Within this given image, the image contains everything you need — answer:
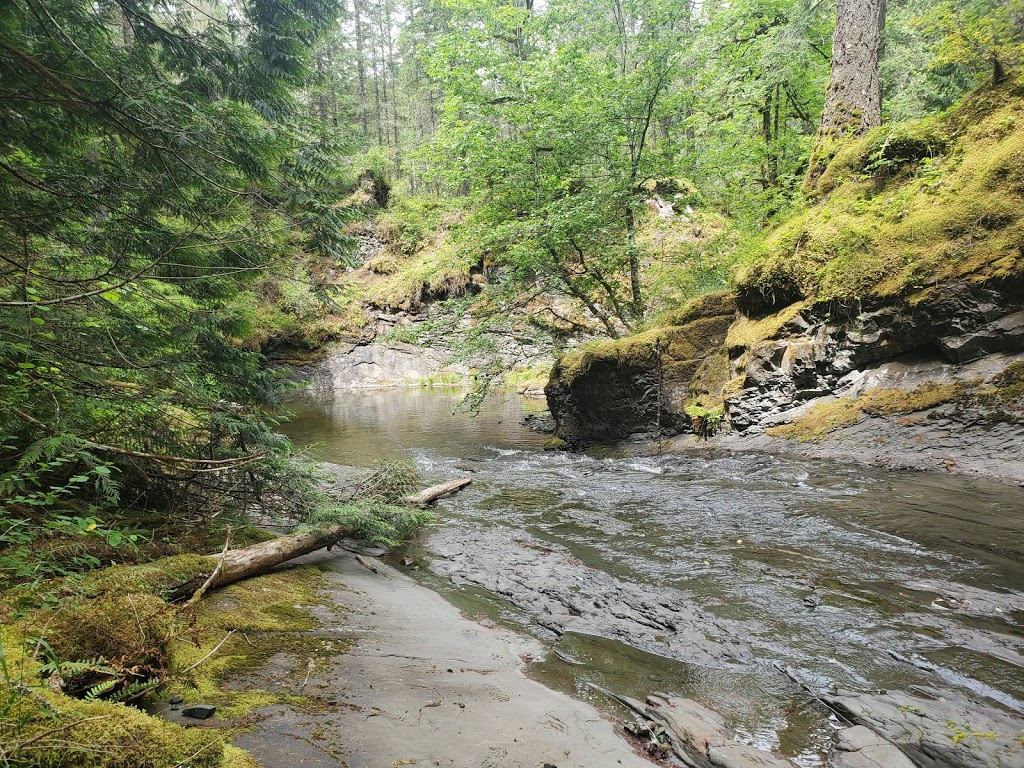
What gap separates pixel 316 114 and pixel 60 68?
192 cm

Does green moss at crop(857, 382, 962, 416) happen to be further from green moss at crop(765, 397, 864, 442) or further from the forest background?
the forest background

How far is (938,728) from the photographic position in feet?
8.57

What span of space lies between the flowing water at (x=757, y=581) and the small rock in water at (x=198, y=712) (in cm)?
202

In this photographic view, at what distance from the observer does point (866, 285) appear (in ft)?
26.3

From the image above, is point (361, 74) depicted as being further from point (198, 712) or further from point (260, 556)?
point (198, 712)

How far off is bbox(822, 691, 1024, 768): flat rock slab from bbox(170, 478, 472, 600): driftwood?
12.9ft

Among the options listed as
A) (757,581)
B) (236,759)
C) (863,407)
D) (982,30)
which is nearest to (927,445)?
(863,407)

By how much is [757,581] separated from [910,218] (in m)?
6.78

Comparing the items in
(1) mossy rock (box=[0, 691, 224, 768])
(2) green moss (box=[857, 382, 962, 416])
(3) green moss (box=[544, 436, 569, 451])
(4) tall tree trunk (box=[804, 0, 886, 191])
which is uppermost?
(4) tall tree trunk (box=[804, 0, 886, 191])

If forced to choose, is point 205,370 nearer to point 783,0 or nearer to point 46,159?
point 46,159

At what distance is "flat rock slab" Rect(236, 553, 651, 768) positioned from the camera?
2.04 metres

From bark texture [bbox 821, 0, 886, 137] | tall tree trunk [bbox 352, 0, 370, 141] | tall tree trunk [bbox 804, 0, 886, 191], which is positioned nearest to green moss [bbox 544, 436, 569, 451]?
tall tree trunk [bbox 804, 0, 886, 191]

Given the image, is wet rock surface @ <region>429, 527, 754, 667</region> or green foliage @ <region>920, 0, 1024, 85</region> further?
green foliage @ <region>920, 0, 1024, 85</region>

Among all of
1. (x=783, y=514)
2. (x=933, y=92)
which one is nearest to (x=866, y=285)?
(x=783, y=514)
